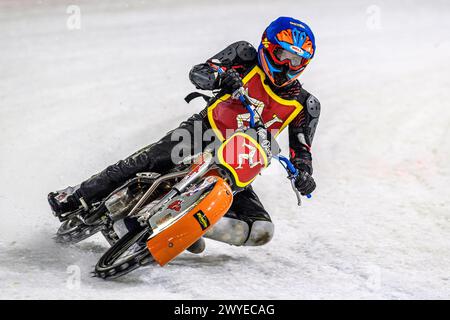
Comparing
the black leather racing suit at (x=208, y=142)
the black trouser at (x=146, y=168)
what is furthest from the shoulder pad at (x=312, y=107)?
the black trouser at (x=146, y=168)

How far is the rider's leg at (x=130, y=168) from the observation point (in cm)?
529

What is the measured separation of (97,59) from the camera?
33.2ft

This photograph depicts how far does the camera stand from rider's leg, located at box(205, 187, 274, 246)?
5270mm

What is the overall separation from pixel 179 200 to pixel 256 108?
3.98 ft

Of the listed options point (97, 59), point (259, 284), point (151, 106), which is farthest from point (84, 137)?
point (259, 284)

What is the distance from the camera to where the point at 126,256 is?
463 centimetres

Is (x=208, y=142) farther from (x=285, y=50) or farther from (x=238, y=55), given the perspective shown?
(x=285, y=50)

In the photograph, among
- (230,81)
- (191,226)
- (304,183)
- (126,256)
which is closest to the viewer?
(191,226)

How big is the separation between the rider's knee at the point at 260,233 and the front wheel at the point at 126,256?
0.93 meters

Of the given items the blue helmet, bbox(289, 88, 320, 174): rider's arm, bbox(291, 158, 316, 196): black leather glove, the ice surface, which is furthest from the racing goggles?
the ice surface

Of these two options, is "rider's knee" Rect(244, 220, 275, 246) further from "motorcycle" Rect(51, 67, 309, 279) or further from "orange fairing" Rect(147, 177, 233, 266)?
"orange fairing" Rect(147, 177, 233, 266)

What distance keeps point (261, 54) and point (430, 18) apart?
815cm

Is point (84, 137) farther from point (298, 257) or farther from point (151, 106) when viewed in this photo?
point (298, 257)

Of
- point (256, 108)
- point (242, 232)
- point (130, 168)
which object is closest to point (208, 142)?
point (256, 108)
